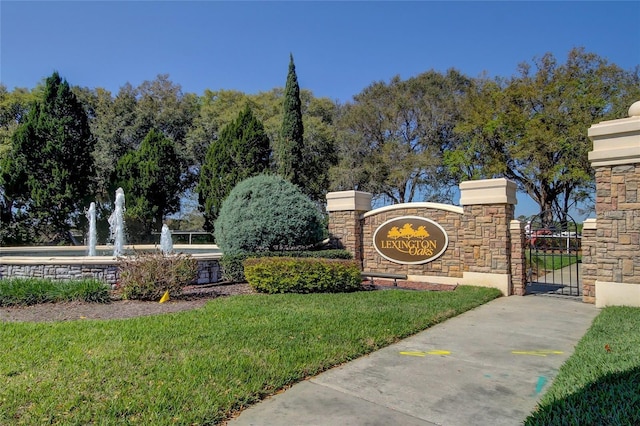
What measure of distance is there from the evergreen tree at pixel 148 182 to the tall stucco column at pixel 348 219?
15577 millimetres

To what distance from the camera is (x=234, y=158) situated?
933 inches

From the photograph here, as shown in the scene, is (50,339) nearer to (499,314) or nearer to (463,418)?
(463,418)

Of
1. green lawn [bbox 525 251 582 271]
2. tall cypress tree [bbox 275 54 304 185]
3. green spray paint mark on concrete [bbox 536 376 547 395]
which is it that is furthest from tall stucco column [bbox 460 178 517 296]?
tall cypress tree [bbox 275 54 304 185]

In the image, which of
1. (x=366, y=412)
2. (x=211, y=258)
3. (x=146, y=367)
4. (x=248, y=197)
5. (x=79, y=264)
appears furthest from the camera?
(x=248, y=197)

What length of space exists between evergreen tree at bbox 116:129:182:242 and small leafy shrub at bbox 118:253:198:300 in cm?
1704

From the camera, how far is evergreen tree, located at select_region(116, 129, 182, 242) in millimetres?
24266

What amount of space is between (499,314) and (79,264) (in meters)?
8.64

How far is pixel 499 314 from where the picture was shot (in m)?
7.43

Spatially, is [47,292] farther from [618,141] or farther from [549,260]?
[549,260]

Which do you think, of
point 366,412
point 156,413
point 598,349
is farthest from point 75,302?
point 598,349

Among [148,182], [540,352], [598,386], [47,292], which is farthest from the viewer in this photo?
[148,182]

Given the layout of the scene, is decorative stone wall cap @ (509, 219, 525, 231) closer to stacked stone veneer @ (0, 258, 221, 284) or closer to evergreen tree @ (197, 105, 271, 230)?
stacked stone veneer @ (0, 258, 221, 284)

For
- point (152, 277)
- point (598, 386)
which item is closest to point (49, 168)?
point (152, 277)

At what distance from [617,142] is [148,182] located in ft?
73.5
